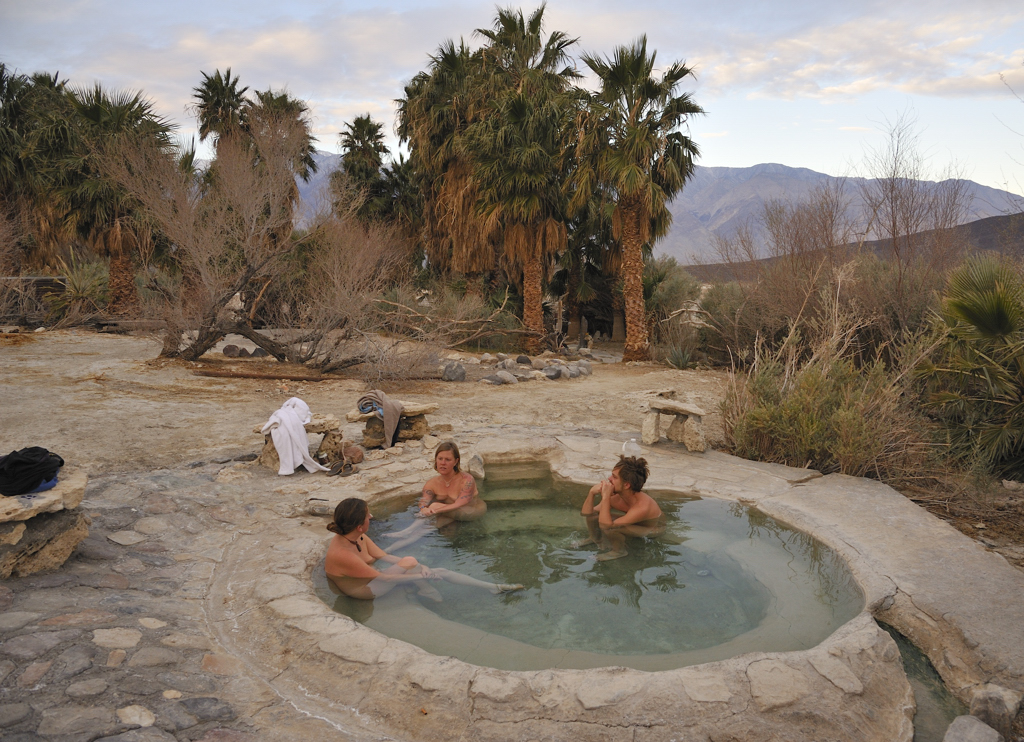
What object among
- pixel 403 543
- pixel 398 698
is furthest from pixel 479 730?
pixel 403 543

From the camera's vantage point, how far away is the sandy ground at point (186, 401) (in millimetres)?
7816

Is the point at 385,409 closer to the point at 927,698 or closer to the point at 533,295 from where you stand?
the point at 927,698

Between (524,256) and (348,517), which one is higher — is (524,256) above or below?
above

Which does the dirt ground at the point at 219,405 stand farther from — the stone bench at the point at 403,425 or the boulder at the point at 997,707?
the boulder at the point at 997,707

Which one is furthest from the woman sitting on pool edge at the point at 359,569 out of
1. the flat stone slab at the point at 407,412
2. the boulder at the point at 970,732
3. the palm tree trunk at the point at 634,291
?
the palm tree trunk at the point at 634,291

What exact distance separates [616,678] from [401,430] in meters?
5.25

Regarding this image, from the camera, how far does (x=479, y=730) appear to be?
10.3 feet

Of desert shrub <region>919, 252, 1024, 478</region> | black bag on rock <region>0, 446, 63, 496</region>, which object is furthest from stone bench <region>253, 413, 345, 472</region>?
desert shrub <region>919, 252, 1024, 478</region>

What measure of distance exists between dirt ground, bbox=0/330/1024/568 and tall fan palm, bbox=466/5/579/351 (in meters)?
5.60

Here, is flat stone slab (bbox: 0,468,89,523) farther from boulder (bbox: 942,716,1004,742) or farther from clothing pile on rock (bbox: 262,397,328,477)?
boulder (bbox: 942,716,1004,742)

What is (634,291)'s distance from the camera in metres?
18.9

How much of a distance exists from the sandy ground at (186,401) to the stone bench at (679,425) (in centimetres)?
53

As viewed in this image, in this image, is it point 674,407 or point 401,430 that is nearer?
point 674,407

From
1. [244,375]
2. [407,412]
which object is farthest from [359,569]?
[244,375]
